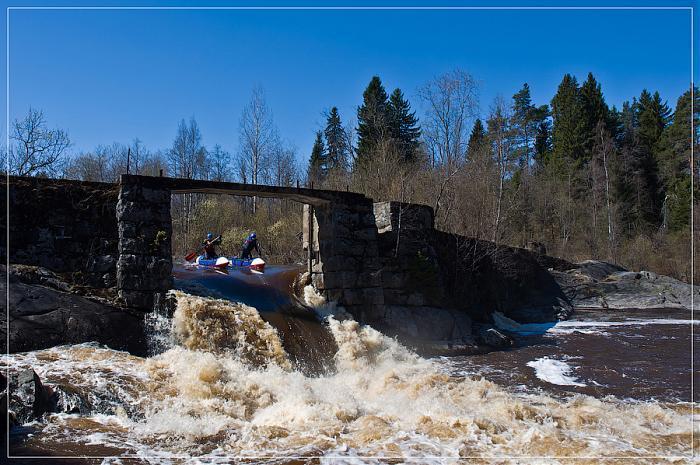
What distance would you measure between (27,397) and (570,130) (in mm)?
40753

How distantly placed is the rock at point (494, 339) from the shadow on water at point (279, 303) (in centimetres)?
485

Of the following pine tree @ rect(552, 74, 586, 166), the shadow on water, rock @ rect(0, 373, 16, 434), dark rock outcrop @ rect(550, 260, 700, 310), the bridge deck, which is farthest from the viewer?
pine tree @ rect(552, 74, 586, 166)

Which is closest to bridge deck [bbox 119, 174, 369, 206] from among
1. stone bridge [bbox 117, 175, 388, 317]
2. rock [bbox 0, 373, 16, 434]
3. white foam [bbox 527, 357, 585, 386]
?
stone bridge [bbox 117, 175, 388, 317]

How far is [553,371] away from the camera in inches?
432

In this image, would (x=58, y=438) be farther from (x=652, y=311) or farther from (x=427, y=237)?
(x=652, y=311)

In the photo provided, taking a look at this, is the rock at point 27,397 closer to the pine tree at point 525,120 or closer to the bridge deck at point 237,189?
the bridge deck at point 237,189

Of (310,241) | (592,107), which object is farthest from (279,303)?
(592,107)

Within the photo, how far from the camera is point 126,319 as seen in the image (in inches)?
390

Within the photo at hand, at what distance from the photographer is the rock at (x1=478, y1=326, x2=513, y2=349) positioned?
555 inches

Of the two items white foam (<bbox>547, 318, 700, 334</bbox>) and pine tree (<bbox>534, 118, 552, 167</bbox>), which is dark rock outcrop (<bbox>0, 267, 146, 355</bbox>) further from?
pine tree (<bbox>534, 118, 552, 167</bbox>)

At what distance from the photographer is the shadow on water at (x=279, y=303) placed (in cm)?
1050

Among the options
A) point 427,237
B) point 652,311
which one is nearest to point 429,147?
point 427,237

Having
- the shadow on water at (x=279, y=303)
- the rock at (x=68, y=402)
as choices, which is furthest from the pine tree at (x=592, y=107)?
the rock at (x=68, y=402)

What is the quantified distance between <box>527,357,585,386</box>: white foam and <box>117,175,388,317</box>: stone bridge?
4.09 m
